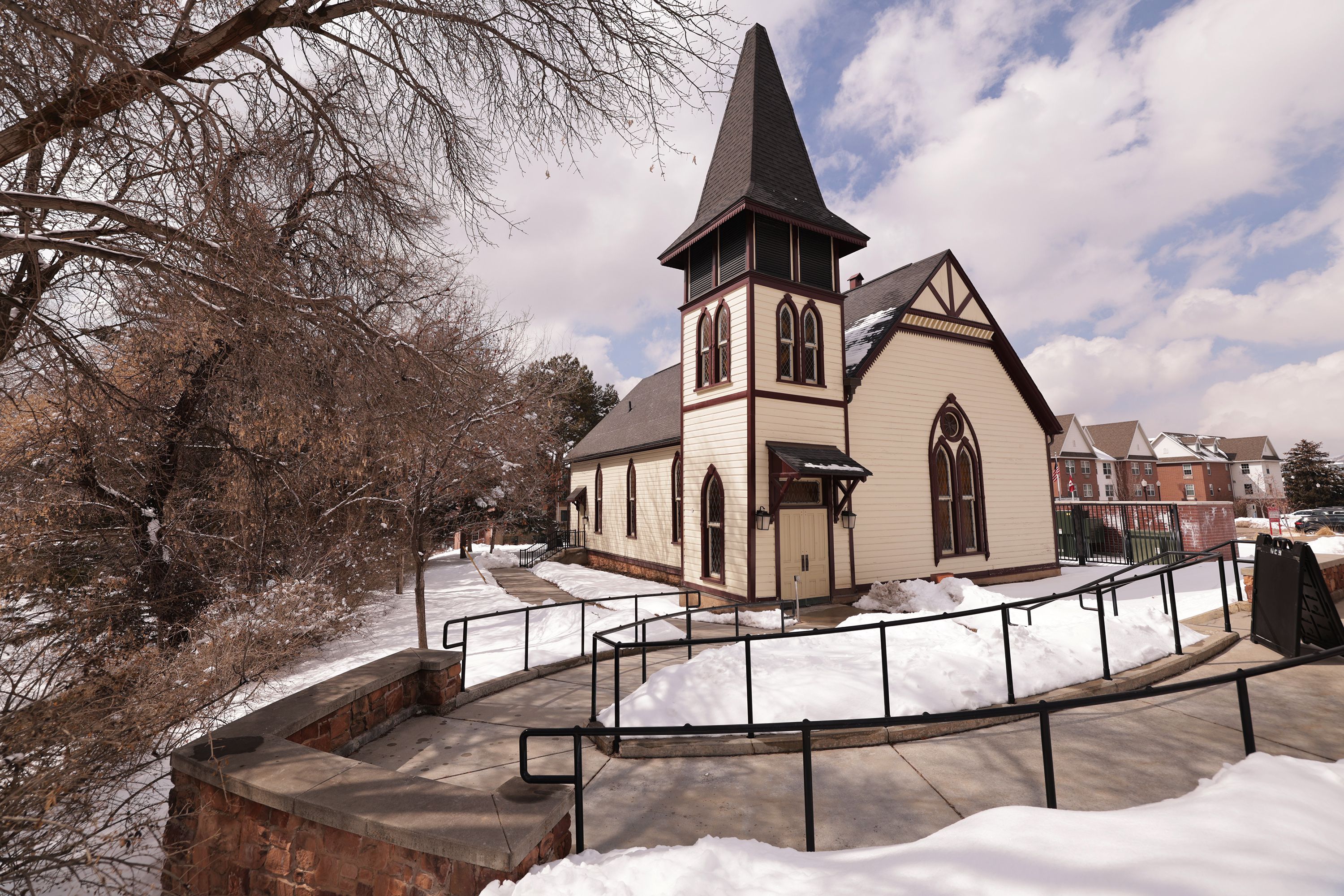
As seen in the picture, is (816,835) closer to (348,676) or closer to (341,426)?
(348,676)

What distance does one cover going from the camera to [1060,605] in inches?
419

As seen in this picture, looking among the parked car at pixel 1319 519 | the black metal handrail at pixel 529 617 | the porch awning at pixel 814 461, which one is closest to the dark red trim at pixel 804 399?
the porch awning at pixel 814 461

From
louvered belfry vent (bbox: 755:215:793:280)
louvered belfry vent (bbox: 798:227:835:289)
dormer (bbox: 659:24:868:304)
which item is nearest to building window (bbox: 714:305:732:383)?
dormer (bbox: 659:24:868:304)

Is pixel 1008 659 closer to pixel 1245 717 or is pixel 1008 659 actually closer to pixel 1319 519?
pixel 1245 717

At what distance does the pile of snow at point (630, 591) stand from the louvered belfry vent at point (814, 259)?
8.11 m

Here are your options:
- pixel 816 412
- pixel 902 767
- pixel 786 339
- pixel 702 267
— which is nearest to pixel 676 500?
pixel 816 412

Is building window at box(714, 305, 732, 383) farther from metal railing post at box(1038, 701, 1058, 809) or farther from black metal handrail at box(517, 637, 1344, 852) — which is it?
metal railing post at box(1038, 701, 1058, 809)

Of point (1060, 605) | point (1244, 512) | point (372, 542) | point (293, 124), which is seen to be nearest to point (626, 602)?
point (372, 542)

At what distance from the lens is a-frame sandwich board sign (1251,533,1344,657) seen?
598 centimetres

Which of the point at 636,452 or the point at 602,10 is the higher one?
the point at 602,10

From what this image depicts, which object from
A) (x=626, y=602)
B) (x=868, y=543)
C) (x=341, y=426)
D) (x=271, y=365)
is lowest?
(x=626, y=602)

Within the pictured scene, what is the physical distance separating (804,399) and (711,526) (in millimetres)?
3840

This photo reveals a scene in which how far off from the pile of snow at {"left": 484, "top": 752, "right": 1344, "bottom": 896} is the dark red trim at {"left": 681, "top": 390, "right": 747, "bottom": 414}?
10.8 metres

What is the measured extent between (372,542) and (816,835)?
16957mm
